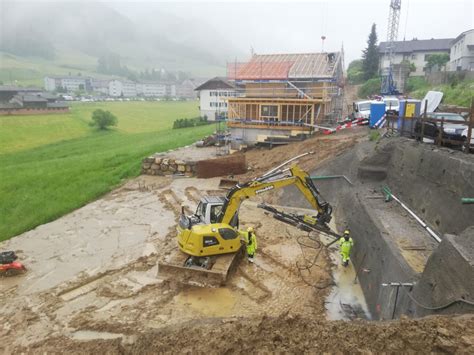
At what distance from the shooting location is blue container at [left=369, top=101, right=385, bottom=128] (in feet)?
75.3

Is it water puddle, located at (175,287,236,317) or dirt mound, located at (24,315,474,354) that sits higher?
dirt mound, located at (24,315,474,354)

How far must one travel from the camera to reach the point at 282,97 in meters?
30.5

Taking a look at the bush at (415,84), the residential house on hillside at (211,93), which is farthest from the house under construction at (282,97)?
the residential house on hillside at (211,93)

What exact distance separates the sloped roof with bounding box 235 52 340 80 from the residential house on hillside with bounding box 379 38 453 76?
3066cm

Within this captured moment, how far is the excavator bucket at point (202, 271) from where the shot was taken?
1159 centimetres

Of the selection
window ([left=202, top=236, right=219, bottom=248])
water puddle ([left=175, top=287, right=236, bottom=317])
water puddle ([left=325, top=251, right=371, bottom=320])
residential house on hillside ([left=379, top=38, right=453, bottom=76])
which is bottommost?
water puddle ([left=325, top=251, right=371, bottom=320])

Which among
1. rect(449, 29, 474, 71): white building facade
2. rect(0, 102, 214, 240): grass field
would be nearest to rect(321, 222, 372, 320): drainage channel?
rect(0, 102, 214, 240): grass field

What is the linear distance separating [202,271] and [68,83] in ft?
628

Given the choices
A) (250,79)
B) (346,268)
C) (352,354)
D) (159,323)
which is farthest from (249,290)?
(250,79)

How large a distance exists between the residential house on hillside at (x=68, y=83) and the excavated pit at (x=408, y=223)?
552ft

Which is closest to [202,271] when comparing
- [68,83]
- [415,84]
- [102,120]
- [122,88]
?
[415,84]

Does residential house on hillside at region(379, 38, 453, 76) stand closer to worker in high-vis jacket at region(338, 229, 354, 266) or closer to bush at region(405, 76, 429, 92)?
bush at region(405, 76, 429, 92)

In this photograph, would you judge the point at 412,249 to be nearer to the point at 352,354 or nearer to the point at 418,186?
the point at 418,186

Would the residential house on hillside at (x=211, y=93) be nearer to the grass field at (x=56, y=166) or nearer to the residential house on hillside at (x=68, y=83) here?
the grass field at (x=56, y=166)
